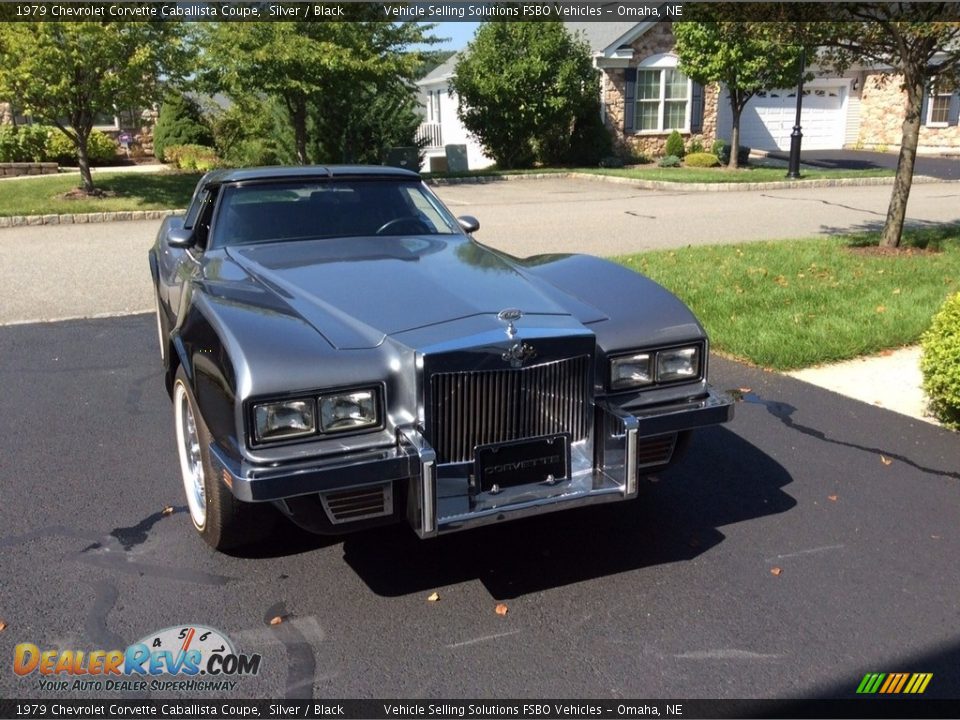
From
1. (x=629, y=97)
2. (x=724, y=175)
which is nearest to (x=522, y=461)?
(x=724, y=175)

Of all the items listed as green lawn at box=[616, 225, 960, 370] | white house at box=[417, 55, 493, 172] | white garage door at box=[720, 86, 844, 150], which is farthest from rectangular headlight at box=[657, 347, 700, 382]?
white garage door at box=[720, 86, 844, 150]

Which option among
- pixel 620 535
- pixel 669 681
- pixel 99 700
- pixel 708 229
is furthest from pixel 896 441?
pixel 708 229

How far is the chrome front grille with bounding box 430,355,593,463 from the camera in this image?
3.29 meters

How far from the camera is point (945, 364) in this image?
515 centimetres

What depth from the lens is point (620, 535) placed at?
405 centimetres

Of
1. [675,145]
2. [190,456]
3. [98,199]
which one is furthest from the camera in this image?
[675,145]

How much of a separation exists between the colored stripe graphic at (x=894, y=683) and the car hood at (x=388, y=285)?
5.71 feet

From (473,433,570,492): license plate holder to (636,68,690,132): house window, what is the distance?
25.7 m

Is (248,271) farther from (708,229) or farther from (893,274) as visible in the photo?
(708,229)

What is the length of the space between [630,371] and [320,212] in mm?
2226

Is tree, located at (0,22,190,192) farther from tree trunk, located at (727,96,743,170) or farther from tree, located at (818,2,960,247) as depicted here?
tree trunk, located at (727,96,743,170)

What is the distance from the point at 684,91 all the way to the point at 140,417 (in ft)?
83.7

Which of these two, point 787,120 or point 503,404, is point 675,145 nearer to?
point 787,120

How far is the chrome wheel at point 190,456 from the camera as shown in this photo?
3991 mm
